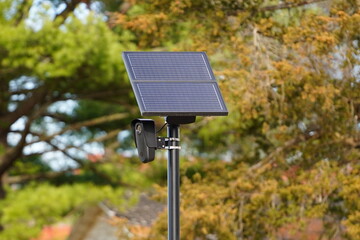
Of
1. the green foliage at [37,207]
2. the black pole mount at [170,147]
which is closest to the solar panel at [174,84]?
the black pole mount at [170,147]

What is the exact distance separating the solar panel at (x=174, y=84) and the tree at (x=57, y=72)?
26.4ft

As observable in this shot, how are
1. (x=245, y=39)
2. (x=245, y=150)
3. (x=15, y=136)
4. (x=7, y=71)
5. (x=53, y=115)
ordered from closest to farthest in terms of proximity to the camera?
(x=245, y=39) → (x=245, y=150) → (x=7, y=71) → (x=53, y=115) → (x=15, y=136)

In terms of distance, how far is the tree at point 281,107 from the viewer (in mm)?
9656

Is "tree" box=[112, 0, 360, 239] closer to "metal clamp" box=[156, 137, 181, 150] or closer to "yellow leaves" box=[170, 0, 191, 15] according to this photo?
"yellow leaves" box=[170, 0, 191, 15]

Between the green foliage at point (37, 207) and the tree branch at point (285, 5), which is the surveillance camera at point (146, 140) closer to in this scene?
the tree branch at point (285, 5)

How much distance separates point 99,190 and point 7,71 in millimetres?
3177

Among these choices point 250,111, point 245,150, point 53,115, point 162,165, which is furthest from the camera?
point 53,115

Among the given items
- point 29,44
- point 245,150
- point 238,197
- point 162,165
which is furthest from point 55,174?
point 238,197

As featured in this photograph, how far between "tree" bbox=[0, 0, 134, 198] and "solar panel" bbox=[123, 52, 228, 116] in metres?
8.05

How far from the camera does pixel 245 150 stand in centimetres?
1324

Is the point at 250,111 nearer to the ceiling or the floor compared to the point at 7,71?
nearer to the ceiling

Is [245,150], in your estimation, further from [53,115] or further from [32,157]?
[32,157]

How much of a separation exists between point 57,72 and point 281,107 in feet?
16.8

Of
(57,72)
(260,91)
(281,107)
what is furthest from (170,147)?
(57,72)
